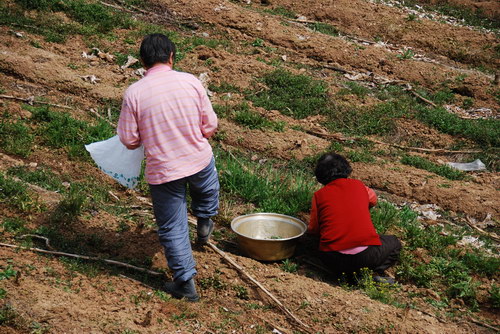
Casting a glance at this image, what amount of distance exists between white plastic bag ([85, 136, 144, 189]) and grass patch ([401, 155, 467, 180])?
4.80m

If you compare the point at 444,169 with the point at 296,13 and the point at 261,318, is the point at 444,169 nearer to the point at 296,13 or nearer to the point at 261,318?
the point at 261,318

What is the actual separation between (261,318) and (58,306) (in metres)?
1.58

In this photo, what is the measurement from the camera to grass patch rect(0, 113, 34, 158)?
7.21 metres

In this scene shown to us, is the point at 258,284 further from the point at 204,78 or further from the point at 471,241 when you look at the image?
the point at 204,78

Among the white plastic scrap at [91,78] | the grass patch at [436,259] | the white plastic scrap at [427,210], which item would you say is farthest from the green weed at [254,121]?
the grass patch at [436,259]

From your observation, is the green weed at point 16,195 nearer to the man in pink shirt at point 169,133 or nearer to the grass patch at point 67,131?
the grass patch at point 67,131

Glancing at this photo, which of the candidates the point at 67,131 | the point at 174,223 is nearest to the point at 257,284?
the point at 174,223

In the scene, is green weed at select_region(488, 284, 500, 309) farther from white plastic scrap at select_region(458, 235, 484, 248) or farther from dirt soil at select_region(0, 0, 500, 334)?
white plastic scrap at select_region(458, 235, 484, 248)

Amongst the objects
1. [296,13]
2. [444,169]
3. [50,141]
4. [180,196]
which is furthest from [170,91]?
[296,13]

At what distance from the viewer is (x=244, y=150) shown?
27.8 ft

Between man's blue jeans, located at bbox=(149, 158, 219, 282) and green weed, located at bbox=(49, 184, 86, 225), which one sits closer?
man's blue jeans, located at bbox=(149, 158, 219, 282)

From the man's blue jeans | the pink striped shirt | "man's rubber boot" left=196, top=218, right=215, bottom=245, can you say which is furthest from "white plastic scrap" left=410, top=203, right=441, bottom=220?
the pink striped shirt

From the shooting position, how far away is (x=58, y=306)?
4324 mm

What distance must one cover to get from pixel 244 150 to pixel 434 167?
2.68 meters
